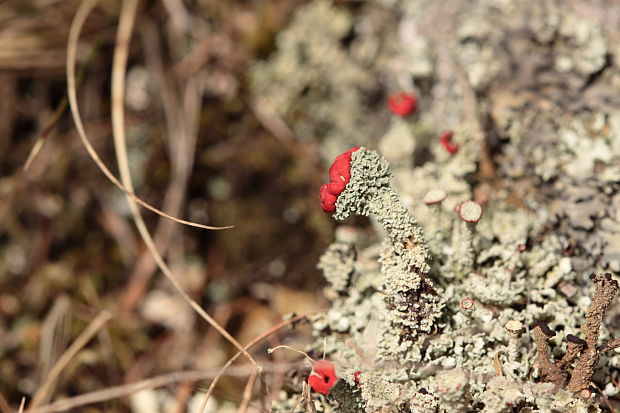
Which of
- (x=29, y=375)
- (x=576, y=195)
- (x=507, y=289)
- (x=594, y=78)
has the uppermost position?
(x=594, y=78)

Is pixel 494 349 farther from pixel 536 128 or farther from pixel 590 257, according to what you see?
pixel 536 128

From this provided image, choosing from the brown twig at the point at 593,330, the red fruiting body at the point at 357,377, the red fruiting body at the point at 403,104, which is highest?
the red fruiting body at the point at 403,104

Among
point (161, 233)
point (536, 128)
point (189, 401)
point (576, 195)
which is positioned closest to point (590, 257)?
point (576, 195)

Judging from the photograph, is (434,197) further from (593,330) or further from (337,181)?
(593,330)

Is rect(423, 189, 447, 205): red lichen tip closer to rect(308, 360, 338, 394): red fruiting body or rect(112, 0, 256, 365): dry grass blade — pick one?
rect(308, 360, 338, 394): red fruiting body

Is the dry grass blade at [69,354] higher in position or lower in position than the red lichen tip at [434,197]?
lower

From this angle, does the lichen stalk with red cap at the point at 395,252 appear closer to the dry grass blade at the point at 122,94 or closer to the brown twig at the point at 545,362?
the brown twig at the point at 545,362

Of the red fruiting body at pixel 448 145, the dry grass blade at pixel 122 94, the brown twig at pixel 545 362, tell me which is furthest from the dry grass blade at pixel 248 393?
the red fruiting body at pixel 448 145
